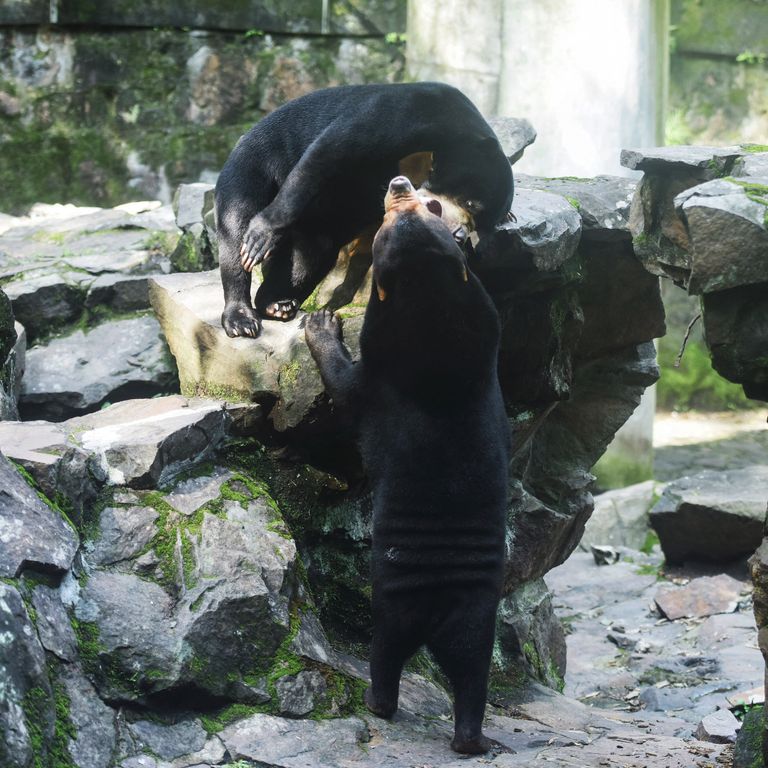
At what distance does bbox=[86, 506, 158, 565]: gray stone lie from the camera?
416 centimetres

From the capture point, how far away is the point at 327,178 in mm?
4953

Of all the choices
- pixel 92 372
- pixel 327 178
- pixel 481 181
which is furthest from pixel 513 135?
pixel 92 372

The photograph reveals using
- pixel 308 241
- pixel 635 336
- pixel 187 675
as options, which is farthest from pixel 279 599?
pixel 635 336

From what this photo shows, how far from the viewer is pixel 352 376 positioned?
14.9 ft

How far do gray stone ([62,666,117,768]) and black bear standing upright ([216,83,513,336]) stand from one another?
189 cm

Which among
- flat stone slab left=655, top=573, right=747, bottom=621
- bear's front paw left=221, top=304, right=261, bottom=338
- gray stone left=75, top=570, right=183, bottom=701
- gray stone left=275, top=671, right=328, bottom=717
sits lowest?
flat stone slab left=655, top=573, right=747, bottom=621

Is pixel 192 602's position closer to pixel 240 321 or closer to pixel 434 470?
pixel 434 470

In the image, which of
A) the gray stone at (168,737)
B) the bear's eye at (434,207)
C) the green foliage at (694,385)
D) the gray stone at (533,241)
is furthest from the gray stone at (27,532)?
the green foliage at (694,385)

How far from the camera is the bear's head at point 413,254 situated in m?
4.20

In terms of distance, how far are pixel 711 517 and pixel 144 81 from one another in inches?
245

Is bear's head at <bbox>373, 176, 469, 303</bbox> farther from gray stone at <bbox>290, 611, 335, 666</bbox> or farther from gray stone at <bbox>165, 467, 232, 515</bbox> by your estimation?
gray stone at <bbox>290, 611, 335, 666</bbox>

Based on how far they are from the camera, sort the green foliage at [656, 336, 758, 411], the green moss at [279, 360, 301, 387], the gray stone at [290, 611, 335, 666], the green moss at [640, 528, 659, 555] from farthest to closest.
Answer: the green foliage at [656, 336, 758, 411] < the green moss at [640, 528, 659, 555] < the green moss at [279, 360, 301, 387] < the gray stone at [290, 611, 335, 666]

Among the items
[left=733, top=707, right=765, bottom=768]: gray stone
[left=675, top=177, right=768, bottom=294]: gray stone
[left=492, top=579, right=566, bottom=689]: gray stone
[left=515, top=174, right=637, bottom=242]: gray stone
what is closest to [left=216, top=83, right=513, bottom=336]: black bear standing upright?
[left=515, top=174, right=637, bottom=242]: gray stone

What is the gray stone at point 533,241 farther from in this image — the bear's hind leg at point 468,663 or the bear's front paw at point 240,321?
the bear's hind leg at point 468,663
